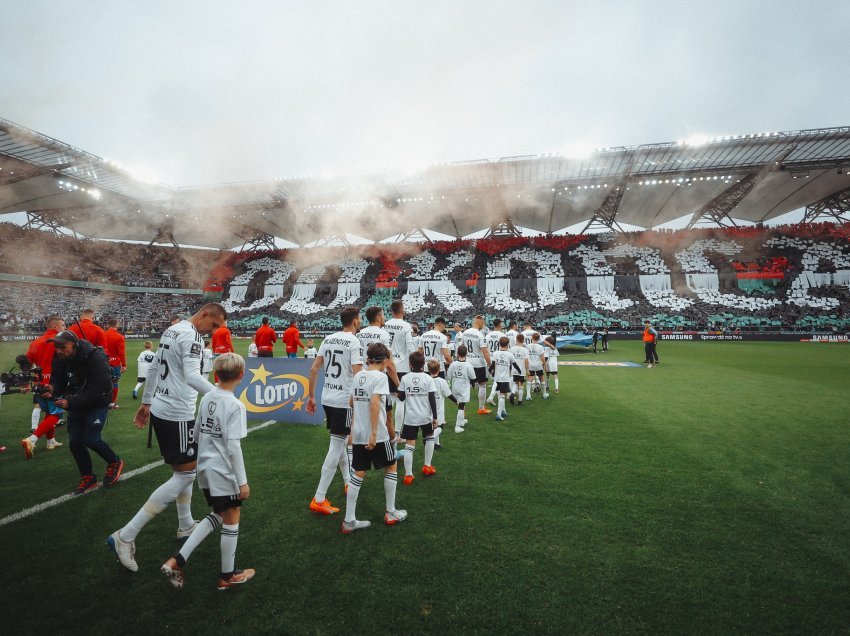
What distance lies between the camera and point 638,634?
92.8 inches

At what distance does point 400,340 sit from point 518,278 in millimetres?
33624

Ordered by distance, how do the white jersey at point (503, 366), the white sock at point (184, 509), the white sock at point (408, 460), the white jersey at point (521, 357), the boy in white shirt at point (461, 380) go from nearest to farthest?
the white sock at point (184, 509) < the white sock at point (408, 460) < the boy in white shirt at point (461, 380) < the white jersey at point (503, 366) < the white jersey at point (521, 357)

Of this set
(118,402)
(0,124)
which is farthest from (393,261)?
(118,402)

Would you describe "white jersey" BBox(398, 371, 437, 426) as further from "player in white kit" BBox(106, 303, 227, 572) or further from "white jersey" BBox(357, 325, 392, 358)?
"player in white kit" BBox(106, 303, 227, 572)

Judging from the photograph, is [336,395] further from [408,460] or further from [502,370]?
[502,370]

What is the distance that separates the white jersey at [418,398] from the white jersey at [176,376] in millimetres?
2344

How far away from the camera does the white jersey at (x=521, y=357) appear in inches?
337

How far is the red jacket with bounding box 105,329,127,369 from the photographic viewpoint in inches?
289

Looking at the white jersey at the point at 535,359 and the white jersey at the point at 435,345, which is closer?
the white jersey at the point at 435,345

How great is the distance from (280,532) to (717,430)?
24.7 feet

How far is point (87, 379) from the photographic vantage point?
4137mm

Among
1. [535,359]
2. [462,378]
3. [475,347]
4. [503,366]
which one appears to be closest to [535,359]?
[535,359]

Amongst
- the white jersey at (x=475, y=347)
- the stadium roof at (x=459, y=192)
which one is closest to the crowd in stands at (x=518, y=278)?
the stadium roof at (x=459, y=192)

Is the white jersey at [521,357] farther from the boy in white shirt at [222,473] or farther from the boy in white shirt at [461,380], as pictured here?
the boy in white shirt at [222,473]
